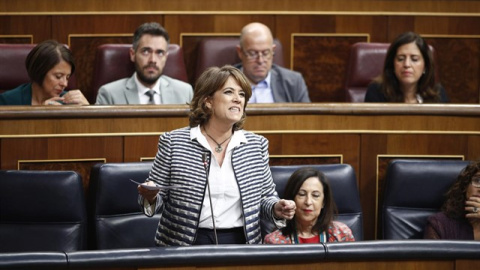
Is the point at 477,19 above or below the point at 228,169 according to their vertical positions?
above

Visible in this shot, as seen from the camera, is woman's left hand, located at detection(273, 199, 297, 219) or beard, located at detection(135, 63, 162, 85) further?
beard, located at detection(135, 63, 162, 85)

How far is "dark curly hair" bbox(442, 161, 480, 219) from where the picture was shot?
1310 mm

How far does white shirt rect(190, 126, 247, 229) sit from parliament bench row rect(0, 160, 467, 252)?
7.6 inches

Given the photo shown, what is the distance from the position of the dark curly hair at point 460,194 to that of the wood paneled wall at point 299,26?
0.61 metres

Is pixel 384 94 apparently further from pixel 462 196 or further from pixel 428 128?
pixel 462 196

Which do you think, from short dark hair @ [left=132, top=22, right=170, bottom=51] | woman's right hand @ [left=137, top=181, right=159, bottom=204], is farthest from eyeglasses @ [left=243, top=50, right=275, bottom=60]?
woman's right hand @ [left=137, top=181, right=159, bottom=204]

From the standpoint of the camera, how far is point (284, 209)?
40.9 inches

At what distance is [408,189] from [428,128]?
12 centimetres

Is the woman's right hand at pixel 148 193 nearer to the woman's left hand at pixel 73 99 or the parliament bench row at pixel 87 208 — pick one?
the parliament bench row at pixel 87 208

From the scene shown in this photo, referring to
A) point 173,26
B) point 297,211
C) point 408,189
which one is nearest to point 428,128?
point 408,189

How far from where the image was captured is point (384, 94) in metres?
1.61

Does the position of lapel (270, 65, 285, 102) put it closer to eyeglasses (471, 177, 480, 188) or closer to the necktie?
the necktie

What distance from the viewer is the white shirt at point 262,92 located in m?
1.69

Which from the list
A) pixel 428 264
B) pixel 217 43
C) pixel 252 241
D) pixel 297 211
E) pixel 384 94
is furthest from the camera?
pixel 217 43
